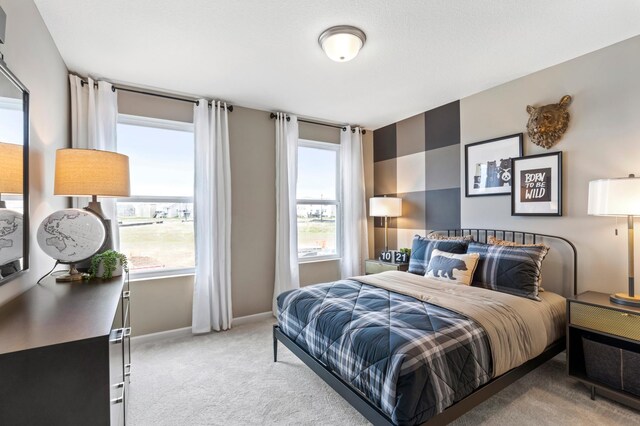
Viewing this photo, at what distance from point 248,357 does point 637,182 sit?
3.27 m

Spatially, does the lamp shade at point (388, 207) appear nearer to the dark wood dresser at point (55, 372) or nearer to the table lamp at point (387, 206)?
the table lamp at point (387, 206)

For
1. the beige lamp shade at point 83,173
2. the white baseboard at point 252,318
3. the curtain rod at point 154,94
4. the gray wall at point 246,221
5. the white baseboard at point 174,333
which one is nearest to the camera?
the beige lamp shade at point 83,173

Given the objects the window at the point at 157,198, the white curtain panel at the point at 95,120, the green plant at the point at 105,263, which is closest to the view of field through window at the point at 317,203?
the window at the point at 157,198

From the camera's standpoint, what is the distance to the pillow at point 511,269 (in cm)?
248

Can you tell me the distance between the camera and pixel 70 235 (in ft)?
5.63

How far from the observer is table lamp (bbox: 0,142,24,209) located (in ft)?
4.46

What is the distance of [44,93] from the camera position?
212 cm

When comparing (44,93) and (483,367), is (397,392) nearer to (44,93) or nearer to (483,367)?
(483,367)

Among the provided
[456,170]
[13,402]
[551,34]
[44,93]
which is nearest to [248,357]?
[13,402]

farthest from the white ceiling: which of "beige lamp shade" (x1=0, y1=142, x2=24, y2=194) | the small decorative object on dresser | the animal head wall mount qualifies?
the small decorative object on dresser

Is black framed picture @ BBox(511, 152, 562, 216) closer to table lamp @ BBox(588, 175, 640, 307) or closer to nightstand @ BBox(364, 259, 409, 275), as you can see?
table lamp @ BBox(588, 175, 640, 307)

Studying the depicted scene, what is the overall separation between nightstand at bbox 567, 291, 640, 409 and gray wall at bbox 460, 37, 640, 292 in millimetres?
358

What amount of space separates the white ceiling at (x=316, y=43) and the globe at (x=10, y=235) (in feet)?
4.69

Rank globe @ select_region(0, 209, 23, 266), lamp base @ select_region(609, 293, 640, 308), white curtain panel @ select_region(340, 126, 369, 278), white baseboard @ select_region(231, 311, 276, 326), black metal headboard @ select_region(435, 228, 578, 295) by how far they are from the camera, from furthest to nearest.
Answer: white curtain panel @ select_region(340, 126, 369, 278) → white baseboard @ select_region(231, 311, 276, 326) → black metal headboard @ select_region(435, 228, 578, 295) → lamp base @ select_region(609, 293, 640, 308) → globe @ select_region(0, 209, 23, 266)
